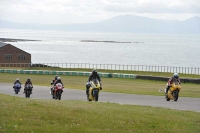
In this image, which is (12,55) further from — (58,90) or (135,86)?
(58,90)

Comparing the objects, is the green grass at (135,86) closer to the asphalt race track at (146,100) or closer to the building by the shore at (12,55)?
the asphalt race track at (146,100)

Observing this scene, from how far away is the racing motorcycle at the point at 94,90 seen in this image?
2317 cm

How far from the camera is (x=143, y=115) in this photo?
14641 mm

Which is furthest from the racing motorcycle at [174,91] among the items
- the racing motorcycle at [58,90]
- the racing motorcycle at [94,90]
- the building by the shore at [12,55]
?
the building by the shore at [12,55]

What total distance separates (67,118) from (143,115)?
3.06m

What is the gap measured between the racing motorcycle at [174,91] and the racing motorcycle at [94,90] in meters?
4.76

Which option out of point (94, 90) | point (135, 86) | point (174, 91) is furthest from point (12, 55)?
point (94, 90)

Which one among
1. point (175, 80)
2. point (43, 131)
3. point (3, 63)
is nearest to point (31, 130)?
point (43, 131)

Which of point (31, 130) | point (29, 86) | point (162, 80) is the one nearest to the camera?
point (31, 130)

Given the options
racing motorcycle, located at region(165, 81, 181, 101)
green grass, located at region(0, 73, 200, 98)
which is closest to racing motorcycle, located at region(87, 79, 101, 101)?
racing motorcycle, located at region(165, 81, 181, 101)

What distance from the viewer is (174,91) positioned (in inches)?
1016

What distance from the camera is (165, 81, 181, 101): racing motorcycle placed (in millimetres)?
25656

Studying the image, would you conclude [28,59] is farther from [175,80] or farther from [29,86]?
[175,80]

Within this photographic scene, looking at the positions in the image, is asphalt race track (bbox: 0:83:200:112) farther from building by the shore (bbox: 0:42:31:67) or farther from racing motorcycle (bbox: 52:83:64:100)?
building by the shore (bbox: 0:42:31:67)
